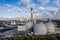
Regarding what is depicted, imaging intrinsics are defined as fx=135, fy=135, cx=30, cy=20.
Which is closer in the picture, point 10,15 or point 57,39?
point 57,39

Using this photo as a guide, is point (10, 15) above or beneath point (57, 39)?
above

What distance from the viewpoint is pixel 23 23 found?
416 cm

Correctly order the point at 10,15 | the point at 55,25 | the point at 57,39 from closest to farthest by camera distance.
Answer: the point at 57,39
the point at 10,15
the point at 55,25

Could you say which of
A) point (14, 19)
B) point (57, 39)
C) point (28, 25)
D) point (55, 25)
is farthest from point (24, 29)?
point (57, 39)

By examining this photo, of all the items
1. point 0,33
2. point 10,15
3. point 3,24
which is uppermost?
point 10,15

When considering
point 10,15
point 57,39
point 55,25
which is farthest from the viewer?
point 55,25

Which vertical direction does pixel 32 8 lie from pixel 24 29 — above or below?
above

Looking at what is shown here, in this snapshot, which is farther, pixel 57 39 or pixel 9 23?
pixel 9 23

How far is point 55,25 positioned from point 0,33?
1.74 meters

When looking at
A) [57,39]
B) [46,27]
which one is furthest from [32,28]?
[57,39]

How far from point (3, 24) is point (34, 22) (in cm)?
95

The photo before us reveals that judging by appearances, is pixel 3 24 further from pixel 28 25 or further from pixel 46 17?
pixel 46 17

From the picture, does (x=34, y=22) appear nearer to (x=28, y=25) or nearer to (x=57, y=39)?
(x=28, y=25)

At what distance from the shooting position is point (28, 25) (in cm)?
408
